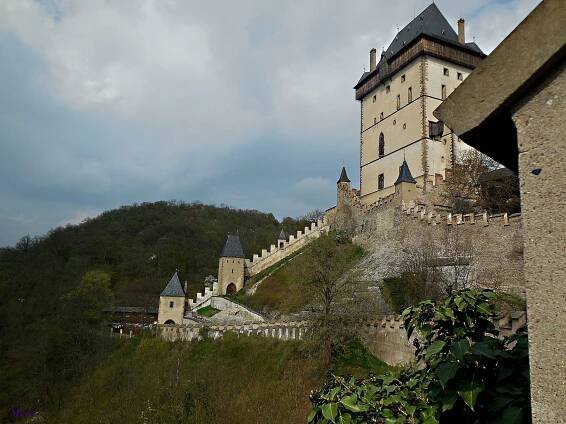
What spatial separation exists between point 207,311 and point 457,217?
78.2 ft

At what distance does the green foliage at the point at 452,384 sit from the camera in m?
2.81

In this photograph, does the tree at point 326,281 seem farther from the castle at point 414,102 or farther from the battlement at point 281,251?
the battlement at point 281,251

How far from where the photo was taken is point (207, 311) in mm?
41875

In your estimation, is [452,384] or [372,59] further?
[372,59]

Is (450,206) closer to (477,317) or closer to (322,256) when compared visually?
(322,256)

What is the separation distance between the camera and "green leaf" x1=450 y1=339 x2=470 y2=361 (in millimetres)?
2811

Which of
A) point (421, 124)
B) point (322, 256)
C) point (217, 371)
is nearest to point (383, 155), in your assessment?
point (421, 124)

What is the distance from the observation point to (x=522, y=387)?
2.82 m

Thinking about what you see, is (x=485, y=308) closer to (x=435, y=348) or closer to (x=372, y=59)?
(x=435, y=348)

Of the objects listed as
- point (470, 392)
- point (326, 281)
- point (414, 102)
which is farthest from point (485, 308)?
point (414, 102)

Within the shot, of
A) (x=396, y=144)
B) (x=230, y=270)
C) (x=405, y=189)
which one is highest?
(x=396, y=144)

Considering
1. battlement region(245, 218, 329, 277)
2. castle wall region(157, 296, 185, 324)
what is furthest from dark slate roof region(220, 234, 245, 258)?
castle wall region(157, 296, 185, 324)

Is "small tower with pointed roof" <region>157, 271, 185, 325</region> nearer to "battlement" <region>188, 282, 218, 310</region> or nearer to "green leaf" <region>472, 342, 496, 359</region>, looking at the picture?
"battlement" <region>188, 282, 218, 310</region>

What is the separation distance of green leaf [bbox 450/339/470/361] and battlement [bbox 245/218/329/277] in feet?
149
